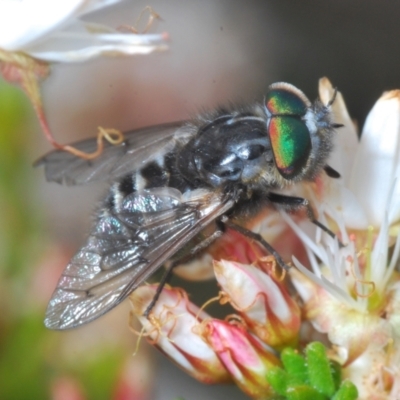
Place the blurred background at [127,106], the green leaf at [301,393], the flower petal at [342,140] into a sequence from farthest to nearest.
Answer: the blurred background at [127,106], the flower petal at [342,140], the green leaf at [301,393]

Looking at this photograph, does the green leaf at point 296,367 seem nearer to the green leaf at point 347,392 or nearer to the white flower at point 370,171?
the green leaf at point 347,392

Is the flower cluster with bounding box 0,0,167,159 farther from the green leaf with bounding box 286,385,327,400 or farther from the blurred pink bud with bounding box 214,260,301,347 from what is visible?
the green leaf with bounding box 286,385,327,400

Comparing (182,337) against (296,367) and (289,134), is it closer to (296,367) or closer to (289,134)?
(296,367)

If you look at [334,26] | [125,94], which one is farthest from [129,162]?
[334,26]

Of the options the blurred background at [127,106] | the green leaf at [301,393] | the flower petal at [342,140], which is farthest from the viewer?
the blurred background at [127,106]

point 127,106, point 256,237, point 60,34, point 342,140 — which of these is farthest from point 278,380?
point 127,106

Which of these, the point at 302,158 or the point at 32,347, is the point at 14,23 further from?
the point at 32,347

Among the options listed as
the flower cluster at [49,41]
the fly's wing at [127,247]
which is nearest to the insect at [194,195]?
the fly's wing at [127,247]
